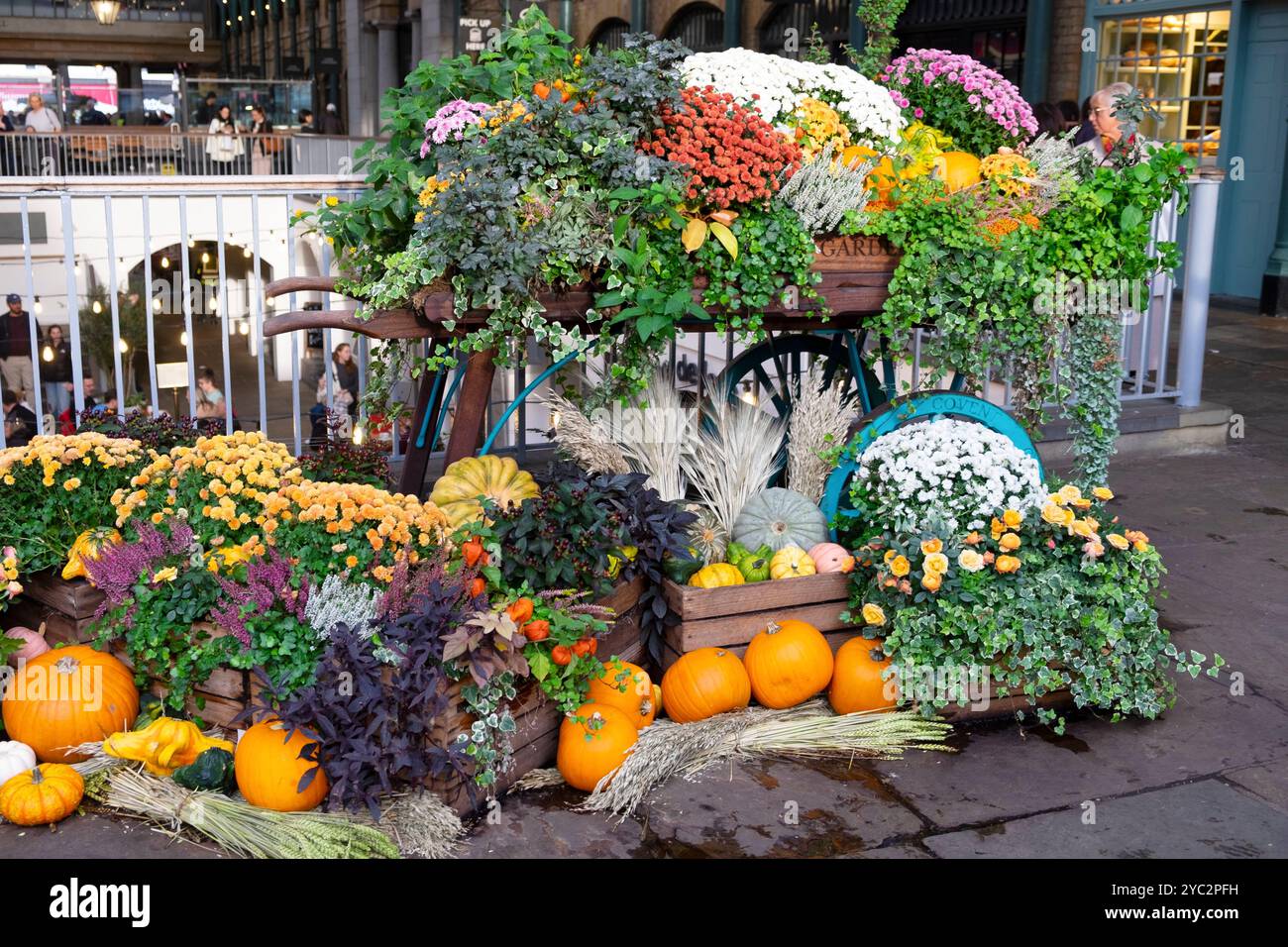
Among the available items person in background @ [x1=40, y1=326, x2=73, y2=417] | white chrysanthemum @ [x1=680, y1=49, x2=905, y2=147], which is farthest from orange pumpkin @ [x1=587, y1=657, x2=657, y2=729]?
person in background @ [x1=40, y1=326, x2=73, y2=417]

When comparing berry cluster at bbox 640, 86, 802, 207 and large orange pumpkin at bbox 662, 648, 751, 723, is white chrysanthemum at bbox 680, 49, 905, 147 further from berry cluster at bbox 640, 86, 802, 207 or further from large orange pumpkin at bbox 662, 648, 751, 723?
large orange pumpkin at bbox 662, 648, 751, 723

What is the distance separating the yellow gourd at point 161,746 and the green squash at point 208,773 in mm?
54

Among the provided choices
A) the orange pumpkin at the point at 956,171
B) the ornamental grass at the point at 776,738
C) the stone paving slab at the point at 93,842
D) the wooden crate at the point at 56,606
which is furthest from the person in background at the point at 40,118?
the ornamental grass at the point at 776,738

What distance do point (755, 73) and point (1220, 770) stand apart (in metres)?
2.80

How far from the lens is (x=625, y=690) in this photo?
404 cm

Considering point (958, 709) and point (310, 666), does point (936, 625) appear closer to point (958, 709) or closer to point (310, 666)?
point (958, 709)

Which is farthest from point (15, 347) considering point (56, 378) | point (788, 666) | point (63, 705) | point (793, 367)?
point (788, 666)

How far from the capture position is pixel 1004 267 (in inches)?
183

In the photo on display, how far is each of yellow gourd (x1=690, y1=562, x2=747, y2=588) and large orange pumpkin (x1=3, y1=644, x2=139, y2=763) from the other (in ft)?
6.03

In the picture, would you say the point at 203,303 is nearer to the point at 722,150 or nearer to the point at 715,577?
the point at 722,150

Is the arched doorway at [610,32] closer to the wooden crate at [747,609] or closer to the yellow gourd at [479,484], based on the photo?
the yellow gourd at [479,484]

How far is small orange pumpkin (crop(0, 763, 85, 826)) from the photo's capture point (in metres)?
3.50

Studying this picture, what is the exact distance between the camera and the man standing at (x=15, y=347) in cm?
938

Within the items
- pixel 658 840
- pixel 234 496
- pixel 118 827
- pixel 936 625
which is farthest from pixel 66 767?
pixel 936 625
